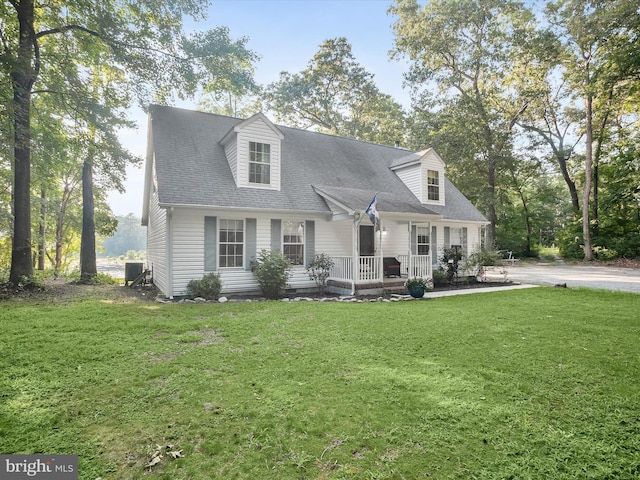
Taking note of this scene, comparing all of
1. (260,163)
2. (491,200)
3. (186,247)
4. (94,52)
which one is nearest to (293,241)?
(260,163)

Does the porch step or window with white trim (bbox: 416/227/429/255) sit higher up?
window with white trim (bbox: 416/227/429/255)

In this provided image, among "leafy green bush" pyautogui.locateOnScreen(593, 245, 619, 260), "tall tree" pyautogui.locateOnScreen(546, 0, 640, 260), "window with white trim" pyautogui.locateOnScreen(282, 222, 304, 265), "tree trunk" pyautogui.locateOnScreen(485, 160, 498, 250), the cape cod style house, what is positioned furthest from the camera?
"tree trunk" pyautogui.locateOnScreen(485, 160, 498, 250)

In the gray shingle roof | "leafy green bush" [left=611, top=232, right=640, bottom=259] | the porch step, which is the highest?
the gray shingle roof

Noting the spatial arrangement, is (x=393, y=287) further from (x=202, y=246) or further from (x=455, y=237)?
(x=202, y=246)

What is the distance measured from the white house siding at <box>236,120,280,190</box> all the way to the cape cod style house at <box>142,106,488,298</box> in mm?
35

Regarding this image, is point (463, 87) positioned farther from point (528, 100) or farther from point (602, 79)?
point (602, 79)

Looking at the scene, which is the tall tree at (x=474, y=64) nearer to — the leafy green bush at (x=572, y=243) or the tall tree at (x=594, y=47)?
the tall tree at (x=594, y=47)

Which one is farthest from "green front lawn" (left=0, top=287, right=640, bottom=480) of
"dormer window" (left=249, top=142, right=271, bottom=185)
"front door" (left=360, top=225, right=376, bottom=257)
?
"front door" (left=360, top=225, right=376, bottom=257)

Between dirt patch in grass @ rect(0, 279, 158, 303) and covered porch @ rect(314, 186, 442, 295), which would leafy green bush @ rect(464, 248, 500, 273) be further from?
dirt patch in grass @ rect(0, 279, 158, 303)

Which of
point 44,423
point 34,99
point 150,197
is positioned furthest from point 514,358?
point 34,99

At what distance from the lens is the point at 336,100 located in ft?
93.4

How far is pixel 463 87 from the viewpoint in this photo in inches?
1071

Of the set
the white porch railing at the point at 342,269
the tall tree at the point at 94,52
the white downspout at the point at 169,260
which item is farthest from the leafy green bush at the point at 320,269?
the tall tree at the point at 94,52

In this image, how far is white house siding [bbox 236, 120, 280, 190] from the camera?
448 inches
